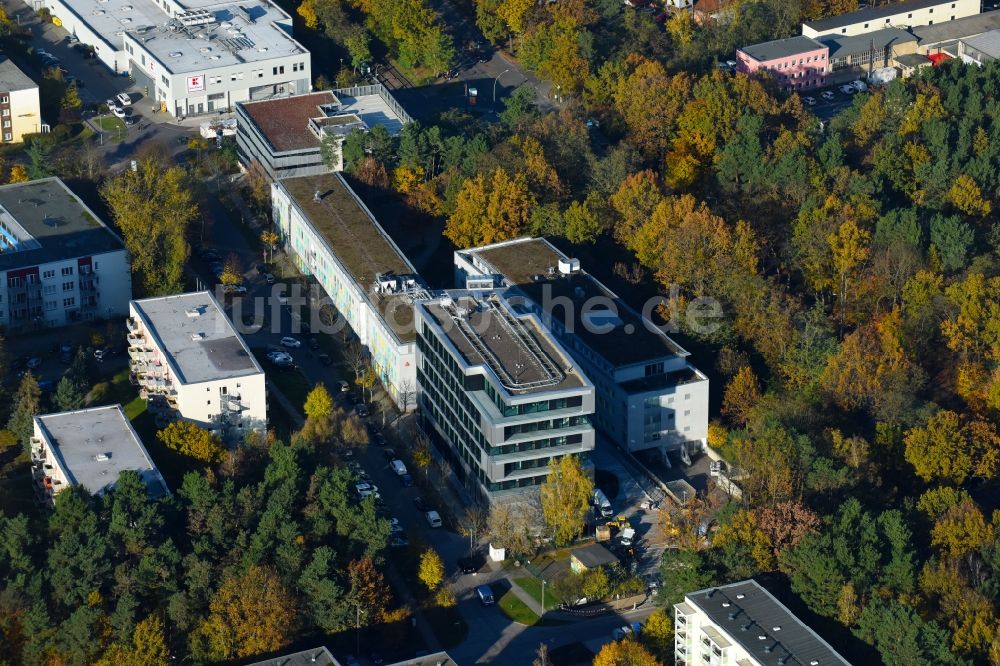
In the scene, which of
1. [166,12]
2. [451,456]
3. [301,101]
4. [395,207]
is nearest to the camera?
[451,456]

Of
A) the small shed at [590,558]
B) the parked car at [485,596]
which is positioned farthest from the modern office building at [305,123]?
the parked car at [485,596]

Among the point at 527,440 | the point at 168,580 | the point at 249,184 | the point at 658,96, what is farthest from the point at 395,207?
the point at 168,580

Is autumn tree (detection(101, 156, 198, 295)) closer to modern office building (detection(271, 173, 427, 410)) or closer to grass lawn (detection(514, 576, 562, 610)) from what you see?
modern office building (detection(271, 173, 427, 410))

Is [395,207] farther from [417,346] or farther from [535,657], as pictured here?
[535,657]

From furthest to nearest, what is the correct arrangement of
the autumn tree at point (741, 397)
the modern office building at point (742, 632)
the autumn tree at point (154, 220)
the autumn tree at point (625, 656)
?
the autumn tree at point (154, 220), the autumn tree at point (741, 397), the autumn tree at point (625, 656), the modern office building at point (742, 632)

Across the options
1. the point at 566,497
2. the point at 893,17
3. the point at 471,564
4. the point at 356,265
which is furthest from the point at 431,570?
the point at 893,17

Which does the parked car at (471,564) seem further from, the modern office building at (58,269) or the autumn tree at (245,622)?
the modern office building at (58,269)
